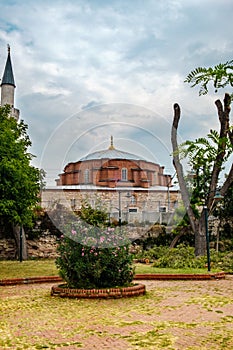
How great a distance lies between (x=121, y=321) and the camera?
579cm

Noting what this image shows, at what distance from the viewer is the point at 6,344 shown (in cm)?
461

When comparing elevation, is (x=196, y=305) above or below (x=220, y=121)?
below

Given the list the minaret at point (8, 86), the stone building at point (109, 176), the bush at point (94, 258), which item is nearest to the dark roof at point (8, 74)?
the minaret at point (8, 86)

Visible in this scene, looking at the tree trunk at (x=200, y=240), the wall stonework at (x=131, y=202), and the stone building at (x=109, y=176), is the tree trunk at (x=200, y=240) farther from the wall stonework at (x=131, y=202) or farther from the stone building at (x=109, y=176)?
the stone building at (x=109, y=176)

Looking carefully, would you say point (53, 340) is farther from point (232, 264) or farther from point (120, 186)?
point (232, 264)

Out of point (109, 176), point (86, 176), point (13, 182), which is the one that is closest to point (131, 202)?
point (109, 176)

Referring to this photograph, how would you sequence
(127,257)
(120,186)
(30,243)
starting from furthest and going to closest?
(30,243), (120,186), (127,257)

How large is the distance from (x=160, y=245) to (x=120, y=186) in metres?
8.77

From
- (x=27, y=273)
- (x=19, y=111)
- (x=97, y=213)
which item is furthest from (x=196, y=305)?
(x=19, y=111)

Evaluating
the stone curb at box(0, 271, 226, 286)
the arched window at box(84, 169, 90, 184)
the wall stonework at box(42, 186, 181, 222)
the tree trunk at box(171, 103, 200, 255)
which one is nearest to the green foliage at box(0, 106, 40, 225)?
the wall stonework at box(42, 186, 181, 222)

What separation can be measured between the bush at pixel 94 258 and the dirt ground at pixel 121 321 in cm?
65

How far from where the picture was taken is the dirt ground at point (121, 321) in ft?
15.1

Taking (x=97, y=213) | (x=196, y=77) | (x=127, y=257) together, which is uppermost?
(x=196, y=77)

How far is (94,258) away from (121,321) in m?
2.72
